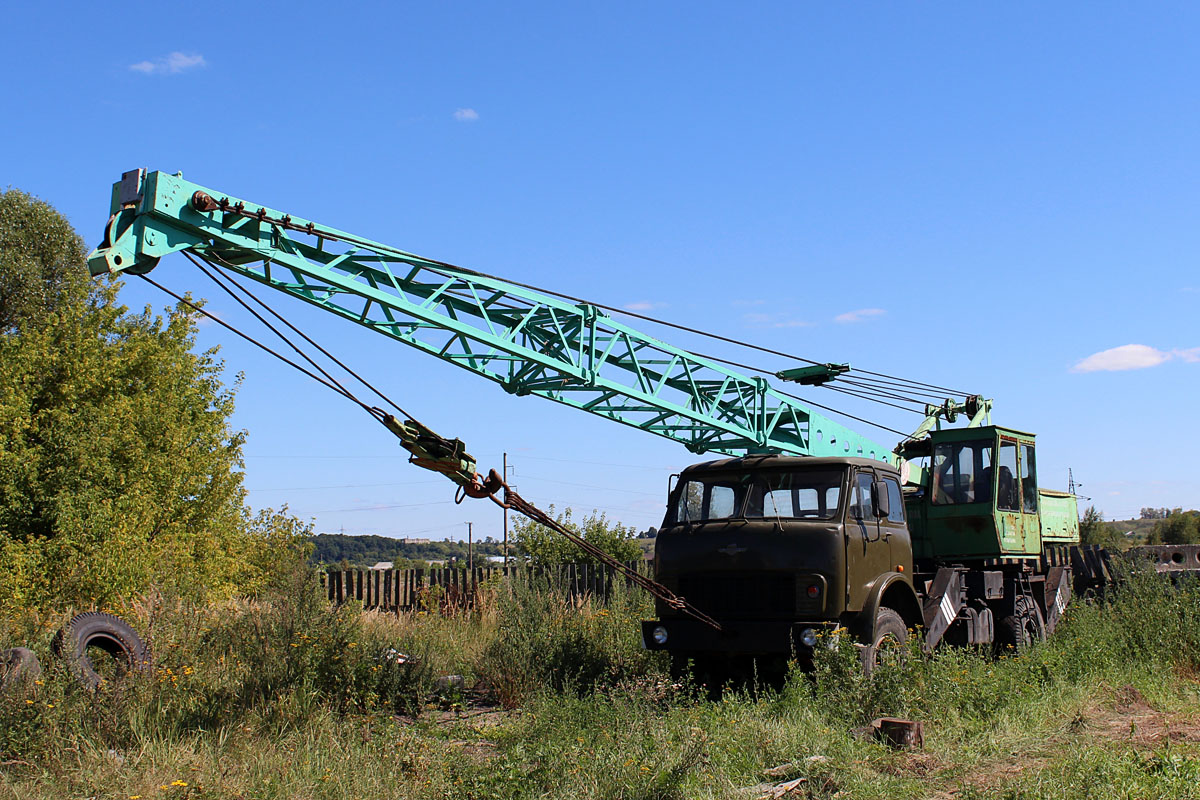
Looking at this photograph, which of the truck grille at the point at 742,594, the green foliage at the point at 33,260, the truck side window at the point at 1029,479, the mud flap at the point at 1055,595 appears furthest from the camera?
the green foliage at the point at 33,260

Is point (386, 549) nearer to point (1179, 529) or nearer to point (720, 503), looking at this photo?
point (1179, 529)

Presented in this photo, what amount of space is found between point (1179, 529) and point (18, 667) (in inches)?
3103

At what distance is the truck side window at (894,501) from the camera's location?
1055 cm

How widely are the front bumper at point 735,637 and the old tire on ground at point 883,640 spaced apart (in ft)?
1.44

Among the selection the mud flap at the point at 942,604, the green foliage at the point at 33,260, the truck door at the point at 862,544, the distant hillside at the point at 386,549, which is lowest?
the distant hillside at the point at 386,549

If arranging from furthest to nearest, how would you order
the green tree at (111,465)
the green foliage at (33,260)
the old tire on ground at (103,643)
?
the green foliage at (33,260) < the green tree at (111,465) < the old tire on ground at (103,643)

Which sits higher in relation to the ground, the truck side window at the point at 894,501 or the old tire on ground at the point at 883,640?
the truck side window at the point at 894,501

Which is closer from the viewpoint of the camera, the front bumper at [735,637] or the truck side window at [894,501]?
the front bumper at [735,637]

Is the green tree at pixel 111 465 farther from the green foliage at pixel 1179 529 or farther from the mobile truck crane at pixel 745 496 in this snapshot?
the green foliage at pixel 1179 529

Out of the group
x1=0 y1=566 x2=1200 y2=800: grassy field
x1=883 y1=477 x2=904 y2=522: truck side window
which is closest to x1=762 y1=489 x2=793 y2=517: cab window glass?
x1=883 y1=477 x2=904 y2=522: truck side window

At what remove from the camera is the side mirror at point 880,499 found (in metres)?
9.91

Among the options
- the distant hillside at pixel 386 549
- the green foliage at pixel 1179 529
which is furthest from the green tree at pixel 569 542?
the distant hillside at pixel 386 549

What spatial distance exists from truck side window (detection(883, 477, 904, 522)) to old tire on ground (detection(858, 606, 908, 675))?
3.40 ft

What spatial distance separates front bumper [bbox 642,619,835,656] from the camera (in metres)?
9.01
